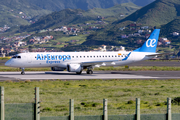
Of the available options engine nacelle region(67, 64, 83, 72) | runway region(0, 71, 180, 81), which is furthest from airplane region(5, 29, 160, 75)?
runway region(0, 71, 180, 81)

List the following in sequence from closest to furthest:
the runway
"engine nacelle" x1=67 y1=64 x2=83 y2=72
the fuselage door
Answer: the runway < "engine nacelle" x1=67 y1=64 x2=83 y2=72 < the fuselage door

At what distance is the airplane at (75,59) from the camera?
4903cm

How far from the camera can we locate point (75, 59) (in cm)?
5194

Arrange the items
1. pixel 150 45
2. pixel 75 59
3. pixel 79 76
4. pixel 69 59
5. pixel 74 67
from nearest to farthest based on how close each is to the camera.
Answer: pixel 79 76
pixel 74 67
pixel 69 59
pixel 75 59
pixel 150 45

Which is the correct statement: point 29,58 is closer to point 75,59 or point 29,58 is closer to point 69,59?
point 69,59

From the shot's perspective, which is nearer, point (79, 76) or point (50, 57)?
point (79, 76)

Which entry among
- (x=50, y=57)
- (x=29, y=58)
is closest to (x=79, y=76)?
(x=50, y=57)

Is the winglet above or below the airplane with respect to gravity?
above

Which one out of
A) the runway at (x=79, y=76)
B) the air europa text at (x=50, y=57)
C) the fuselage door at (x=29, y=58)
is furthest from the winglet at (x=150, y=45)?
the fuselage door at (x=29, y=58)

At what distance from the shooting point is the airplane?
49.0 m

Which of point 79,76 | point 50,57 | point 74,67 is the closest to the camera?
point 79,76

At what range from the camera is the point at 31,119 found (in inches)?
452

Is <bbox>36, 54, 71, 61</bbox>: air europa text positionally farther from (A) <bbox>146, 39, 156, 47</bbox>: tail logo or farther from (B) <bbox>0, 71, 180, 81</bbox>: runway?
(A) <bbox>146, 39, 156, 47</bbox>: tail logo

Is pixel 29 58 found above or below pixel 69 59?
above
